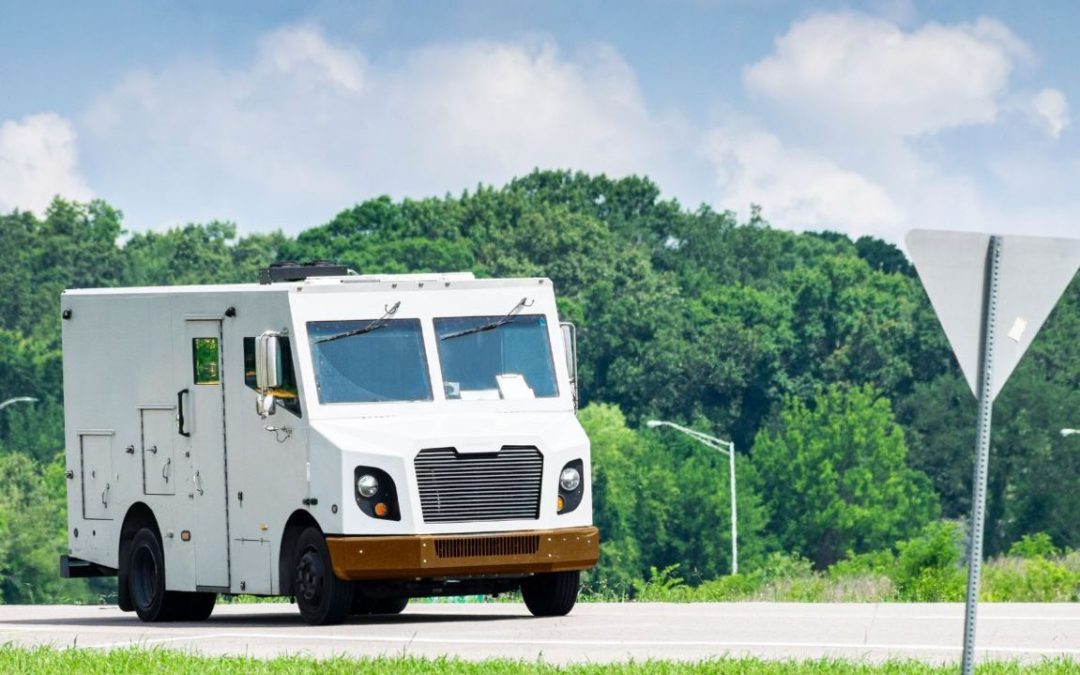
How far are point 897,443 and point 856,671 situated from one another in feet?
326

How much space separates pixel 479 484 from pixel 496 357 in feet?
4.73

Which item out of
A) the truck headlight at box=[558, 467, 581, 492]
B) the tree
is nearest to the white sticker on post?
the truck headlight at box=[558, 467, 581, 492]

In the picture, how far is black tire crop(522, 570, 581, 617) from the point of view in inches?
797

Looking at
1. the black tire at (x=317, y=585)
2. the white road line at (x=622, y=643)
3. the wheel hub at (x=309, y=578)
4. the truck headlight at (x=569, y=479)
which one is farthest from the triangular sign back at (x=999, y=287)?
the wheel hub at (x=309, y=578)

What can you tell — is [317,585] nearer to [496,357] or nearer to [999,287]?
[496,357]

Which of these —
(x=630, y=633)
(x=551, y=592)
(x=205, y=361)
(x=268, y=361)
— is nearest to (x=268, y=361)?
(x=268, y=361)

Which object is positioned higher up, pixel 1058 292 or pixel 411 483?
pixel 1058 292

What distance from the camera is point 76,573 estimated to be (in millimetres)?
22828

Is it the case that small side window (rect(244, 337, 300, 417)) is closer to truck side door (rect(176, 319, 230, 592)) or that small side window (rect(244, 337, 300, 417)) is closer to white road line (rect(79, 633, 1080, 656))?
truck side door (rect(176, 319, 230, 592))

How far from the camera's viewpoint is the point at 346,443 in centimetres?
1914

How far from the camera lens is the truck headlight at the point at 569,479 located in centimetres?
1975

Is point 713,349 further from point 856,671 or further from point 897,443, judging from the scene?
point 856,671

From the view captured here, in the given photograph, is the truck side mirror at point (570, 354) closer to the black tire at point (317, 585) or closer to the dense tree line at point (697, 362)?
the black tire at point (317, 585)

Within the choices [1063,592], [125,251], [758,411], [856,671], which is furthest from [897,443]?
[856,671]
